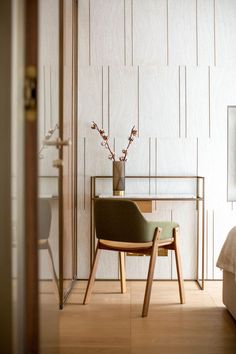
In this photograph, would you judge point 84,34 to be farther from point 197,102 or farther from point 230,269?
point 230,269

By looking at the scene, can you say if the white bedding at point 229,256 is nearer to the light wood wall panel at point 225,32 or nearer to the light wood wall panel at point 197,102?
the light wood wall panel at point 197,102

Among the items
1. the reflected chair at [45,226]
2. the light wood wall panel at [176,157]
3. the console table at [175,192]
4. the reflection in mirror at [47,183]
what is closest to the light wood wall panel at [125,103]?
the light wood wall panel at [176,157]

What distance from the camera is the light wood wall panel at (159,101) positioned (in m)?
4.21

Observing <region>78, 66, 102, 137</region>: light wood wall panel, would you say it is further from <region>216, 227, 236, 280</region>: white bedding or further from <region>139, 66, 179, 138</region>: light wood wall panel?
<region>216, 227, 236, 280</region>: white bedding

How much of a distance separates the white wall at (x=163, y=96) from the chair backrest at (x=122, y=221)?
94cm

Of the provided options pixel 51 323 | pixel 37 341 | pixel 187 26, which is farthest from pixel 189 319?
pixel 187 26

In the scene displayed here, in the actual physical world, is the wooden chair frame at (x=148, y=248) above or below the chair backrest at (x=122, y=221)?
below

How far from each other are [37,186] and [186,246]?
2716mm

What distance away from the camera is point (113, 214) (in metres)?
3.25

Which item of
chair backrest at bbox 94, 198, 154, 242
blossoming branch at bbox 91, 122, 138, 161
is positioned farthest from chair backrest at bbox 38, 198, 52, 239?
blossoming branch at bbox 91, 122, 138, 161

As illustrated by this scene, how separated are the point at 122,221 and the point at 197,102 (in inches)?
56.4

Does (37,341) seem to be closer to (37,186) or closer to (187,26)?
(37,186)

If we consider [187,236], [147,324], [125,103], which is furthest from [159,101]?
[147,324]

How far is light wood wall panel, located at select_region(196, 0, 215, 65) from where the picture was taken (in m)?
4.21
